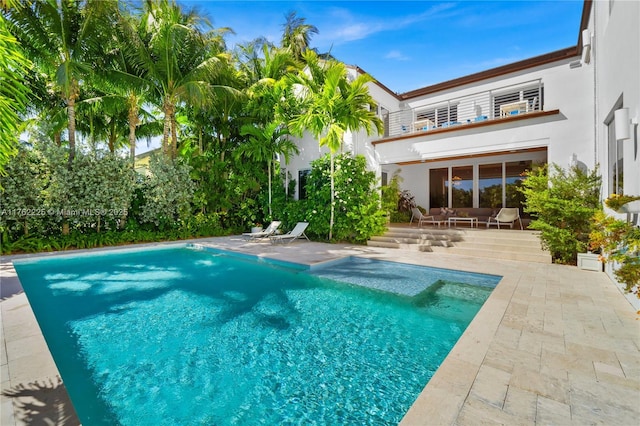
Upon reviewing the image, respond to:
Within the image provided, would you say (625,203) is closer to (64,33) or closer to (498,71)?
(498,71)

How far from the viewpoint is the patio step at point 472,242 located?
29.9ft

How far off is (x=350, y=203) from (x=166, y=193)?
8547 millimetres

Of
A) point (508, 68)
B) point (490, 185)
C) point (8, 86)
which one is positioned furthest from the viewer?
point (490, 185)

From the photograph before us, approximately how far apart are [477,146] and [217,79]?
1199 centimetres

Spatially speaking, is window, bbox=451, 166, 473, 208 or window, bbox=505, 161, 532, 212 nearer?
window, bbox=505, 161, 532, 212

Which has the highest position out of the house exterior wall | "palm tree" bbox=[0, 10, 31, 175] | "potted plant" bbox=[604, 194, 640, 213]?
the house exterior wall

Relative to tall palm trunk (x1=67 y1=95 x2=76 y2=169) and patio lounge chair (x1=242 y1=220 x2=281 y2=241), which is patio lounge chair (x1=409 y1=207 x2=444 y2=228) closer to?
patio lounge chair (x1=242 y1=220 x2=281 y2=241)

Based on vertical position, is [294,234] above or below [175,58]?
below

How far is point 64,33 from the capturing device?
10266 mm

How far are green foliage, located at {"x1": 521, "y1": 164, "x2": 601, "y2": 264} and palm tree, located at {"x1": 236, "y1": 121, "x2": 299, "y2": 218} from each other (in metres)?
10.4

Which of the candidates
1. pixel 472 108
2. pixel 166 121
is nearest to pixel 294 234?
pixel 166 121

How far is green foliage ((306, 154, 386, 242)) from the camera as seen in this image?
39.3 feet

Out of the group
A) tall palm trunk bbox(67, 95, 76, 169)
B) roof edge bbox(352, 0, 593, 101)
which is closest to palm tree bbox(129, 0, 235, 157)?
tall palm trunk bbox(67, 95, 76, 169)

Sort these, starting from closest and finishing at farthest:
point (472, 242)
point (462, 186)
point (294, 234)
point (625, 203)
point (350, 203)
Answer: point (625, 203)
point (472, 242)
point (350, 203)
point (294, 234)
point (462, 186)
